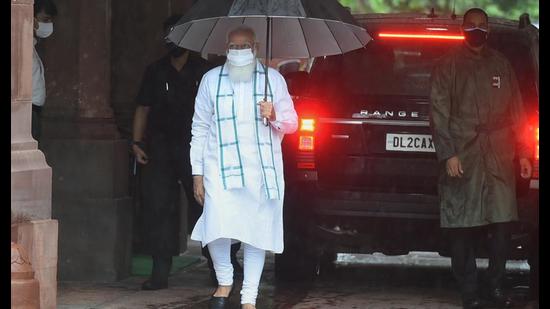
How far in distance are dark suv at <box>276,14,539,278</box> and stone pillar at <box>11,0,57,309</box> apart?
6.39 ft

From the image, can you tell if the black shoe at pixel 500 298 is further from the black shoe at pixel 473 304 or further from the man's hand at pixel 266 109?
the man's hand at pixel 266 109

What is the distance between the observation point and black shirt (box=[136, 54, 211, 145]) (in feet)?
34.6

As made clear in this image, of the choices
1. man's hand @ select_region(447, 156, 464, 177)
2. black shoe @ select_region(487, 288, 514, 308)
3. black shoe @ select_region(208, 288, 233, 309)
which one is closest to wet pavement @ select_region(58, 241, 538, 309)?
black shoe @ select_region(487, 288, 514, 308)

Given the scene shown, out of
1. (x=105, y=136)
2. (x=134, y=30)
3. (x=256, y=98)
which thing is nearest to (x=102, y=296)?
(x=105, y=136)

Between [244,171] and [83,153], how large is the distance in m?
2.35

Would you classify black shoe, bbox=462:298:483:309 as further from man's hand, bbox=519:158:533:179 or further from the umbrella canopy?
the umbrella canopy

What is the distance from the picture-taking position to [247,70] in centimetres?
891

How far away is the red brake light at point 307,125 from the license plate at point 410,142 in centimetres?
50

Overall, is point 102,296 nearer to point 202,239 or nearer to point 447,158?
point 202,239

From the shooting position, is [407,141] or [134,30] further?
[134,30]

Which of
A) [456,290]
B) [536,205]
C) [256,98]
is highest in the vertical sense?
[256,98]

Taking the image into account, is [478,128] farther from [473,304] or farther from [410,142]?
[473,304]
